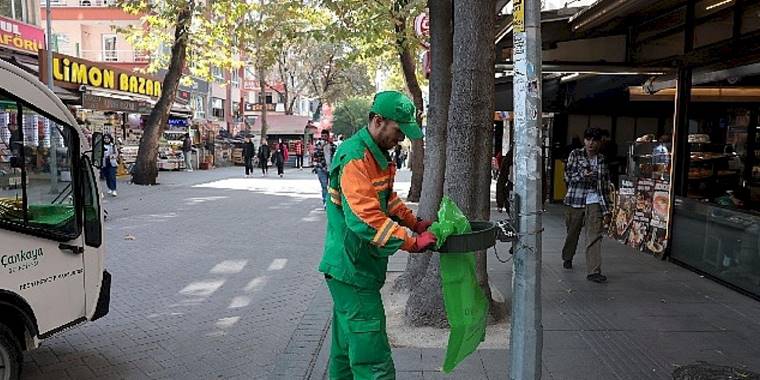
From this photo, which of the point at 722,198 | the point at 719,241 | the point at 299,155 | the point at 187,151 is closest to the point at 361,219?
the point at 719,241

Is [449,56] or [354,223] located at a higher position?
[449,56]

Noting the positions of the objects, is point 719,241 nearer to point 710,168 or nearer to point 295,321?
point 710,168

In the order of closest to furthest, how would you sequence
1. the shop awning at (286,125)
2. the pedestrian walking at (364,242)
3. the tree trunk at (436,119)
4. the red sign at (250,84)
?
1. the pedestrian walking at (364,242)
2. the tree trunk at (436,119)
3. the shop awning at (286,125)
4. the red sign at (250,84)

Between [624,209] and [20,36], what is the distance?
1800 cm

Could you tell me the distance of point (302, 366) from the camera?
471 cm

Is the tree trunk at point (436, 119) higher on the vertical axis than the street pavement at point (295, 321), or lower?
higher

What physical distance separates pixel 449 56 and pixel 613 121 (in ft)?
29.6

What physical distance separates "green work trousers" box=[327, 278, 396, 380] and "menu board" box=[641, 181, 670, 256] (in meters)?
6.23

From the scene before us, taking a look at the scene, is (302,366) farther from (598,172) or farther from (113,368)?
(598,172)

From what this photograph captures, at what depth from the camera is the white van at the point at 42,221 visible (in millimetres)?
3865

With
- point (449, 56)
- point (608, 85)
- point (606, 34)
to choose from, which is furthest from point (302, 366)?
point (608, 85)

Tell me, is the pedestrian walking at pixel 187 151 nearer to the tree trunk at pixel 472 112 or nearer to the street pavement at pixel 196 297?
the street pavement at pixel 196 297

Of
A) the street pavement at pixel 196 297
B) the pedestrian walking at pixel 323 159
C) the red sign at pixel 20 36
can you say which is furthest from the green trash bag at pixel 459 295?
the red sign at pixel 20 36

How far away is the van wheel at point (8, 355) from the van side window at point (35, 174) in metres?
0.63
